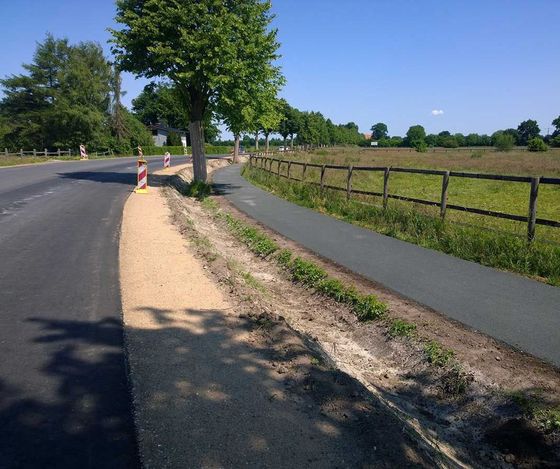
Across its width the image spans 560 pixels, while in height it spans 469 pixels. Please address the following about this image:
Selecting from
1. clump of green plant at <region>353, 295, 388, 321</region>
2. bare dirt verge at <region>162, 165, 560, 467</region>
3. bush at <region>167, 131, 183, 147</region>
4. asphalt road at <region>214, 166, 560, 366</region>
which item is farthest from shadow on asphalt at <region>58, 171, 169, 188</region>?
bush at <region>167, 131, 183, 147</region>

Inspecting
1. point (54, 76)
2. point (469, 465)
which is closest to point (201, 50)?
point (469, 465)

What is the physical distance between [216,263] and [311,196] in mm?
8677

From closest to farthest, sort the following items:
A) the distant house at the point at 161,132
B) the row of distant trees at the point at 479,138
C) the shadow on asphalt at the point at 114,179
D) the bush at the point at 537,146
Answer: the shadow on asphalt at the point at 114,179, the bush at the point at 537,146, the distant house at the point at 161,132, the row of distant trees at the point at 479,138

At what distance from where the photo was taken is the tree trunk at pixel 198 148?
63.5ft

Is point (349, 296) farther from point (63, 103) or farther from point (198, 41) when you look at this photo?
point (63, 103)

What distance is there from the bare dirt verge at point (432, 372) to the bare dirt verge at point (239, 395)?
0.34m

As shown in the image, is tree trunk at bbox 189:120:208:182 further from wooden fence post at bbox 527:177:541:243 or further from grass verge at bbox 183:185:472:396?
wooden fence post at bbox 527:177:541:243

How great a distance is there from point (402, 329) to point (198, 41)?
13.5 m

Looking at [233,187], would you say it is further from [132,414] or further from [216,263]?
[132,414]

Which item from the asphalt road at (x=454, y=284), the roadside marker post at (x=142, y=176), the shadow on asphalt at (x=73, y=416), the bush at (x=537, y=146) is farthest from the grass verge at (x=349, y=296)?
the bush at (x=537, y=146)

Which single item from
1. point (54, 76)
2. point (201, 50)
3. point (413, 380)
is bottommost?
point (413, 380)

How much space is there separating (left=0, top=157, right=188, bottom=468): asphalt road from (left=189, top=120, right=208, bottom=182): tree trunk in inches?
436

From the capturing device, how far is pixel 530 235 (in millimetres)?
8047

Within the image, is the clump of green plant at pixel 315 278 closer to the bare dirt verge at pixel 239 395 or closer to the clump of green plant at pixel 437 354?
the clump of green plant at pixel 437 354
